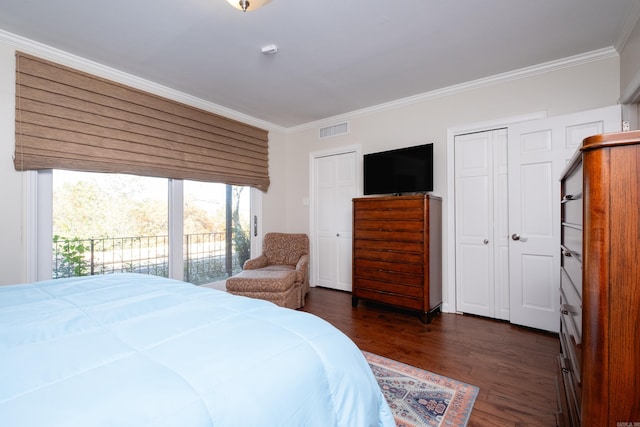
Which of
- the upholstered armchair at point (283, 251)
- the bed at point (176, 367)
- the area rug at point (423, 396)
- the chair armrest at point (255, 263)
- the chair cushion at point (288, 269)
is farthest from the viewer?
the upholstered armchair at point (283, 251)

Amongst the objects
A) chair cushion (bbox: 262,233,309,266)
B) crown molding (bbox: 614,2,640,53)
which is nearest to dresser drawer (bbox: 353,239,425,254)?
chair cushion (bbox: 262,233,309,266)

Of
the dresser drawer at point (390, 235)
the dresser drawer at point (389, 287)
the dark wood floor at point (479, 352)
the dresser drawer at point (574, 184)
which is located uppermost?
the dresser drawer at point (574, 184)

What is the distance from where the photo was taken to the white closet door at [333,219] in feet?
13.6

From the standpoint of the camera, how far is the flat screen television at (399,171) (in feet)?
10.7

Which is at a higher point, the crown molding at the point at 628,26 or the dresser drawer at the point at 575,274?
the crown molding at the point at 628,26

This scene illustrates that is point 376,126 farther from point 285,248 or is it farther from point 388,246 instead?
point 285,248

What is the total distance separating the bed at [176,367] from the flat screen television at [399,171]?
254 cm

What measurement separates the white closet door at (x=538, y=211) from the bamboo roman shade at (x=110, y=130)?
3326 mm

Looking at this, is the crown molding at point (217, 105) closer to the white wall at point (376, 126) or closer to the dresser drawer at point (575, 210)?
the white wall at point (376, 126)

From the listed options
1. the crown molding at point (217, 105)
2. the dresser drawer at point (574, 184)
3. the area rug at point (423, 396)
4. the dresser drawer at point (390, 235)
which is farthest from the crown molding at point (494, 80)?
the area rug at point (423, 396)

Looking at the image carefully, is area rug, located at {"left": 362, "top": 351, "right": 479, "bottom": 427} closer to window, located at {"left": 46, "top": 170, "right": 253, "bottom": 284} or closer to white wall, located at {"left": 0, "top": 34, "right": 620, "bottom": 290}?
white wall, located at {"left": 0, "top": 34, "right": 620, "bottom": 290}

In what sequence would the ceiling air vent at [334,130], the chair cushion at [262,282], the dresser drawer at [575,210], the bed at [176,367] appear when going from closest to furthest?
the bed at [176,367] → the dresser drawer at [575,210] → the chair cushion at [262,282] → the ceiling air vent at [334,130]

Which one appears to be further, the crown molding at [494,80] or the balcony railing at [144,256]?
the balcony railing at [144,256]

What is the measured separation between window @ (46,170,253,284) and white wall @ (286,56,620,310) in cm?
99
